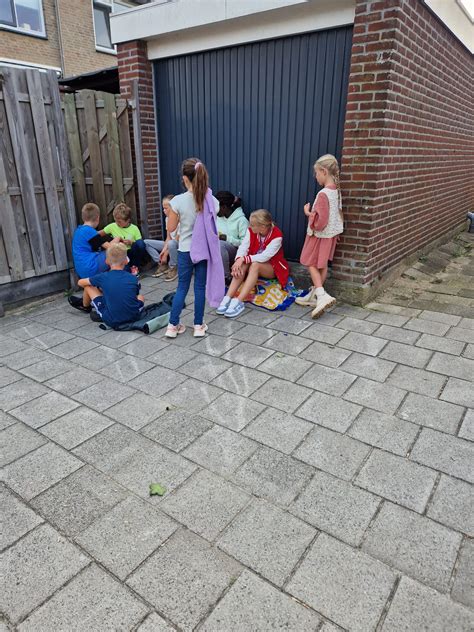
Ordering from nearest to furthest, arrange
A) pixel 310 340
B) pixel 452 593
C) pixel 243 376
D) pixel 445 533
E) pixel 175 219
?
pixel 452 593 < pixel 445 533 < pixel 243 376 < pixel 175 219 < pixel 310 340

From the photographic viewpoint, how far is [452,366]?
12.3ft

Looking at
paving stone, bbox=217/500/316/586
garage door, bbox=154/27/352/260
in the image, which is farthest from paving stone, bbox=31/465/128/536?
garage door, bbox=154/27/352/260

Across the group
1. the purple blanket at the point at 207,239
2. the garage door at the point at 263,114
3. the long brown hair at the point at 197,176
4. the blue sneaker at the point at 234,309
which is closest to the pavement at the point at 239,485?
the blue sneaker at the point at 234,309

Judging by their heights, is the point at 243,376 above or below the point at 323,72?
below

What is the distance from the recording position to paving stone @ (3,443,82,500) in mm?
2482

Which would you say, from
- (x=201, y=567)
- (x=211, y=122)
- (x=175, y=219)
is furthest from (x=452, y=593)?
(x=211, y=122)

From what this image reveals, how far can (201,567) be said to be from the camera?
1.99m

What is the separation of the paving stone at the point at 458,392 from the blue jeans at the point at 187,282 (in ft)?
7.42

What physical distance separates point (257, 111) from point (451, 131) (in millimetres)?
3639

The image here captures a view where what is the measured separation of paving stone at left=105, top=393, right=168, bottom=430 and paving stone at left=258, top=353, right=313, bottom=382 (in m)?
0.96

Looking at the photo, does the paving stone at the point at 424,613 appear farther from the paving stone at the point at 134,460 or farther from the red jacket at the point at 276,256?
the red jacket at the point at 276,256

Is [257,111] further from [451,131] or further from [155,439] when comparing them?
[155,439]

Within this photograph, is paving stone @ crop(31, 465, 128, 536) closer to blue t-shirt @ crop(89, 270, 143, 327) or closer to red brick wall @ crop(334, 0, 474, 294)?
blue t-shirt @ crop(89, 270, 143, 327)

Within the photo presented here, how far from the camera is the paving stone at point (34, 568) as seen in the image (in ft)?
6.05
